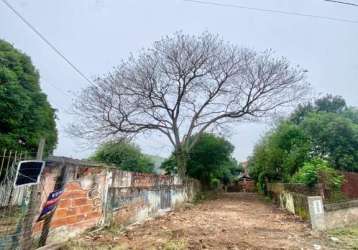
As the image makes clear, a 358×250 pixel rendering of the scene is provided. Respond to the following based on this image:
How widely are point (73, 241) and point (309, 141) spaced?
38.6 feet

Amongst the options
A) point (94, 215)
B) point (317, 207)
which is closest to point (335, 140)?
point (317, 207)

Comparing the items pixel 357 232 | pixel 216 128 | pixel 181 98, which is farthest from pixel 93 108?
pixel 357 232

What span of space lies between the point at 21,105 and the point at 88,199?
457cm

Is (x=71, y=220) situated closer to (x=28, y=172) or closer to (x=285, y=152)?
(x=28, y=172)

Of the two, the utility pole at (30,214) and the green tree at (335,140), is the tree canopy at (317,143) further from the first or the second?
the utility pole at (30,214)

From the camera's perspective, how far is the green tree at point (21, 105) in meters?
7.49

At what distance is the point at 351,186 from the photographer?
7.64m

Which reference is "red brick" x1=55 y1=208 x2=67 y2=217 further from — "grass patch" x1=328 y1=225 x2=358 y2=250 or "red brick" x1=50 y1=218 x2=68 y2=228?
"grass patch" x1=328 y1=225 x2=358 y2=250

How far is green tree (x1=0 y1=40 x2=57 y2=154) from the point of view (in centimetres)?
749

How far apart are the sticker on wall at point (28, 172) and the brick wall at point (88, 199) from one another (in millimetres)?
360

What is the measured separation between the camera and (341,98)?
24125 mm

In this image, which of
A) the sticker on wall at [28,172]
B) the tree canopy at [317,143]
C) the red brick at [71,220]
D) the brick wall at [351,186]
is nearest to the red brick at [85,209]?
the red brick at [71,220]

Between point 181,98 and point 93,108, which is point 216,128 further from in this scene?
point 93,108

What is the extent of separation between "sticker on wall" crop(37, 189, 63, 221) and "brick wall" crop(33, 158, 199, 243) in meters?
0.08
